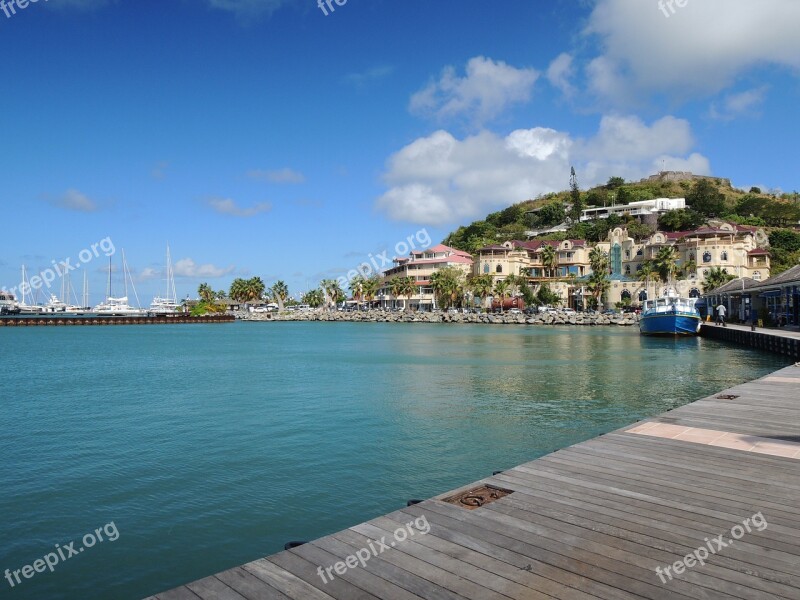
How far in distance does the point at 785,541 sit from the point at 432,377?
23.8 metres

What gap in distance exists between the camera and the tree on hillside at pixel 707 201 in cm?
13850

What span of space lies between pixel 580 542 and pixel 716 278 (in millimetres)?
93531

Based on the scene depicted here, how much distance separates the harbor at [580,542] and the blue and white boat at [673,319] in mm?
51288

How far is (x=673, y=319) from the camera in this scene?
55656mm

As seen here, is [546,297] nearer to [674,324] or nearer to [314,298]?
[674,324]

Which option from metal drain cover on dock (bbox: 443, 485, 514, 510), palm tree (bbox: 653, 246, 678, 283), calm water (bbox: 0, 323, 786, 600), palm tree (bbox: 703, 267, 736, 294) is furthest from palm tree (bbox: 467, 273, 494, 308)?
metal drain cover on dock (bbox: 443, 485, 514, 510)

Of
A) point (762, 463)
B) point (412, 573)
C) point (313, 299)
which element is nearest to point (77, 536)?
point (412, 573)

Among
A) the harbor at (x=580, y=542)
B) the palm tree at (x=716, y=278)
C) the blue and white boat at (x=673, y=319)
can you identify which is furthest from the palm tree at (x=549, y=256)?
the harbor at (x=580, y=542)

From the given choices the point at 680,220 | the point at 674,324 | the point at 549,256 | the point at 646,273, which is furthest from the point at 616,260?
the point at 674,324

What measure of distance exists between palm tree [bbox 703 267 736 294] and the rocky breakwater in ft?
39.1

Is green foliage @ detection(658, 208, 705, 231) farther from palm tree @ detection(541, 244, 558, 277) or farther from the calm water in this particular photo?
the calm water

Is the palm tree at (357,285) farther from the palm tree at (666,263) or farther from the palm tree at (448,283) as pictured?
the palm tree at (666,263)

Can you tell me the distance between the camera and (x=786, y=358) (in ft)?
109

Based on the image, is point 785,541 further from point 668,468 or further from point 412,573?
point 412,573
